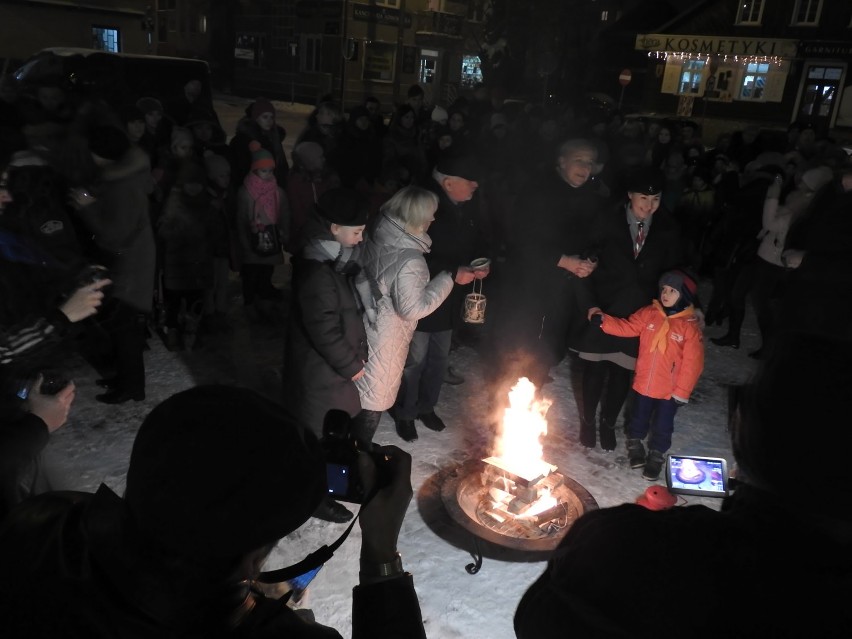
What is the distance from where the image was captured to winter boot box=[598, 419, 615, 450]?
5266mm

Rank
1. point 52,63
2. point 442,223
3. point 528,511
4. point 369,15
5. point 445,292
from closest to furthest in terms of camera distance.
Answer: point 528,511, point 445,292, point 442,223, point 52,63, point 369,15

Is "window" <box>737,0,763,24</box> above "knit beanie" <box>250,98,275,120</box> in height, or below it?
→ above

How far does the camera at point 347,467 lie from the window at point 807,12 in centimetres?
3622

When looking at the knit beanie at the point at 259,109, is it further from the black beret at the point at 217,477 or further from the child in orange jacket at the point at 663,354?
the black beret at the point at 217,477

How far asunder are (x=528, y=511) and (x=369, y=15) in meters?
36.8

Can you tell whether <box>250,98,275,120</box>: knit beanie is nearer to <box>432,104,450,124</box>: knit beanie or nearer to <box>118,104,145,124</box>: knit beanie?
<box>118,104,145,124</box>: knit beanie

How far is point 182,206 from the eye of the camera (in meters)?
5.94

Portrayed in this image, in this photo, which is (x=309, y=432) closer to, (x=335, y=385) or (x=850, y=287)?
(x=335, y=385)

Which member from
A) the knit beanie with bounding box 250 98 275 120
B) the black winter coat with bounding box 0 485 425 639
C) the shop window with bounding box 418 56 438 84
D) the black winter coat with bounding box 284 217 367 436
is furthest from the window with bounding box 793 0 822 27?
the black winter coat with bounding box 0 485 425 639

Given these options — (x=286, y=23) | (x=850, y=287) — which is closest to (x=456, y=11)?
(x=286, y=23)

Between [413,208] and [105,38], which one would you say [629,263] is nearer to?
[413,208]

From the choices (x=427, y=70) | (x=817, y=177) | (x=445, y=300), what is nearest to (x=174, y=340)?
(x=445, y=300)

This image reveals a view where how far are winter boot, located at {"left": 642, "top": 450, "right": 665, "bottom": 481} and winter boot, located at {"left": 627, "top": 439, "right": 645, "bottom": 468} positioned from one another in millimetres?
65

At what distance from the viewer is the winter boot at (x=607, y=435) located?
207 inches
